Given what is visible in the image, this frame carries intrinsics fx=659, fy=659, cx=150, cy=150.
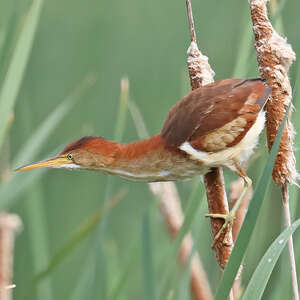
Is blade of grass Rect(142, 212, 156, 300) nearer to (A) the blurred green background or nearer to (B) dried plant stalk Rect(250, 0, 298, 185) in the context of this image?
(B) dried plant stalk Rect(250, 0, 298, 185)

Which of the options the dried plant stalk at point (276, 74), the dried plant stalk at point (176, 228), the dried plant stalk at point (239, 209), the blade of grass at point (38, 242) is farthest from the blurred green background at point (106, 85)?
the dried plant stalk at point (276, 74)

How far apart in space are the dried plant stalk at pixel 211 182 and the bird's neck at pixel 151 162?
131mm

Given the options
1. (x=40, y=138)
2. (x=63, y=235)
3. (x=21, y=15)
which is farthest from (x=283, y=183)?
(x=63, y=235)

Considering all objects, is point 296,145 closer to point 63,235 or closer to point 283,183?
point 283,183

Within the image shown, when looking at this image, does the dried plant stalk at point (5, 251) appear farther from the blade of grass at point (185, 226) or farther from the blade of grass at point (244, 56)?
the blade of grass at point (244, 56)

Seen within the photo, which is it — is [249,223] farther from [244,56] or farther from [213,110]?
[244,56]

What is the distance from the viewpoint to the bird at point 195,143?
176 centimetres

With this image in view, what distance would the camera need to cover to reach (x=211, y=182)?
166 cm

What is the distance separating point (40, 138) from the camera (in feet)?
7.27

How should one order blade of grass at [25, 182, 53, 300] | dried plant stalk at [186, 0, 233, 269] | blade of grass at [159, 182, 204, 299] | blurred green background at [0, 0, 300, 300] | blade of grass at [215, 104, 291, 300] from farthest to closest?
blurred green background at [0, 0, 300, 300], blade of grass at [25, 182, 53, 300], blade of grass at [159, 182, 204, 299], dried plant stalk at [186, 0, 233, 269], blade of grass at [215, 104, 291, 300]

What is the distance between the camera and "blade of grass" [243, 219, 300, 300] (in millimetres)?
1313

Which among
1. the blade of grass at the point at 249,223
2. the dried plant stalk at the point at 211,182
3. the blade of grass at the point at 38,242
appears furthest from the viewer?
the blade of grass at the point at 38,242

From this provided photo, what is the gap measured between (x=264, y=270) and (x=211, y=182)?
14.9 inches

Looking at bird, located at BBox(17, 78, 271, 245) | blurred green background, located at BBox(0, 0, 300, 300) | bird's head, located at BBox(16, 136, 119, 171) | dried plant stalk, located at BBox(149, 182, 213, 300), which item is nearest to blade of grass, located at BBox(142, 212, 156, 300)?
bird, located at BBox(17, 78, 271, 245)
